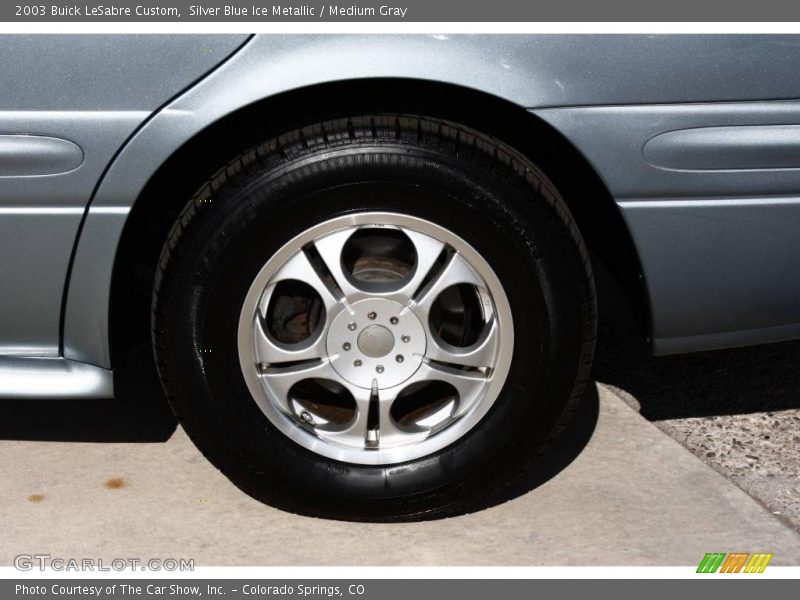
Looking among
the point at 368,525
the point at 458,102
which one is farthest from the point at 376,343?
the point at 458,102

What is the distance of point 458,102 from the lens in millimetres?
2580

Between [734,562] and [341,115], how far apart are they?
137 cm

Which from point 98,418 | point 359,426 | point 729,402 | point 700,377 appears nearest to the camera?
point 359,426

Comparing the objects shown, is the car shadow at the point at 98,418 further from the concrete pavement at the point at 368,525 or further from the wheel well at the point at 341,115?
the wheel well at the point at 341,115

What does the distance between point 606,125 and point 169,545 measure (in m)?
1.38

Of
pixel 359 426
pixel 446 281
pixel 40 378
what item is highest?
pixel 446 281

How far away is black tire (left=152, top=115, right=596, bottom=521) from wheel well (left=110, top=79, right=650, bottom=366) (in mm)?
89

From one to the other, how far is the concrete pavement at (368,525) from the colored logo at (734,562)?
2 centimetres

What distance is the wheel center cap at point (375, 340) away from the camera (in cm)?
257

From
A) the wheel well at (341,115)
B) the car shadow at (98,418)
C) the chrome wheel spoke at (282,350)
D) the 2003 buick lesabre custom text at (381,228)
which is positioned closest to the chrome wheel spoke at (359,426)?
the 2003 buick lesabre custom text at (381,228)

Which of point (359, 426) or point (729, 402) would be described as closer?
point (359, 426)

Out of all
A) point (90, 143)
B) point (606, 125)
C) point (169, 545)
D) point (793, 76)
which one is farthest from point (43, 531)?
point (793, 76)
